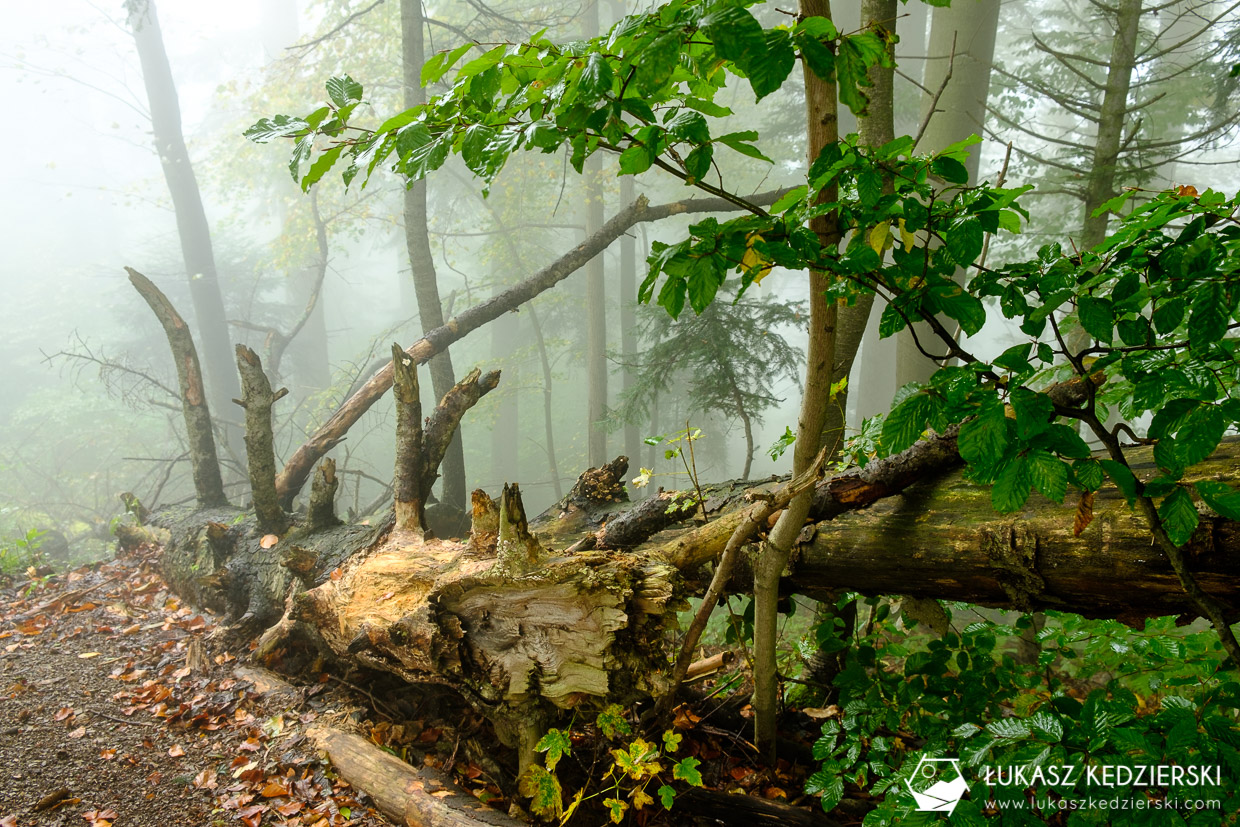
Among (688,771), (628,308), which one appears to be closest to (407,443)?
(688,771)

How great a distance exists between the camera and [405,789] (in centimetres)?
293

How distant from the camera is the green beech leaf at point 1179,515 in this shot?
1317 mm

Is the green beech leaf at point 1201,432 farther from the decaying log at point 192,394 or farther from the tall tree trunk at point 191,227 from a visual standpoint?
the tall tree trunk at point 191,227

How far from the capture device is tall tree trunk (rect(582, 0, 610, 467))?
42.0ft

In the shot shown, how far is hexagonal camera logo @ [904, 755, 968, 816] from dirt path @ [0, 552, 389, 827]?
2.51 metres

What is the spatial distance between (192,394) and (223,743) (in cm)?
461

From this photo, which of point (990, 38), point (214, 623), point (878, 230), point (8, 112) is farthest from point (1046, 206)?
point (8, 112)

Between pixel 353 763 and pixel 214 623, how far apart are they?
3.00m

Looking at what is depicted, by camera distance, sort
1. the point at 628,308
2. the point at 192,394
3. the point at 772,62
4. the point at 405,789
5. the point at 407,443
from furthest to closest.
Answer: the point at 628,308 < the point at 192,394 < the point at 407,443 < the point at 405,789 < the point at 772,62

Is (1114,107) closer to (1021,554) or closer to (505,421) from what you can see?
(1021,554)

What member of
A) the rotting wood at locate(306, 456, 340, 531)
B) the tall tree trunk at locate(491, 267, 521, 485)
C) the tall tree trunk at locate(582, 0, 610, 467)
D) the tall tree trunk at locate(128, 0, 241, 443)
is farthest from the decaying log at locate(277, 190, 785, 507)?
the tall tree trunk at locate(491, 267, 521, 485)

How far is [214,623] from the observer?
5.28m

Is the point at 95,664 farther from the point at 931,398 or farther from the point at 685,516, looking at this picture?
the point at 931,398

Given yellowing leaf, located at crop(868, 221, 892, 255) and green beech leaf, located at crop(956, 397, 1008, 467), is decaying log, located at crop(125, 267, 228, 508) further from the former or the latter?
green beech leaf, located at crop(956, 397, 1008, 467)
